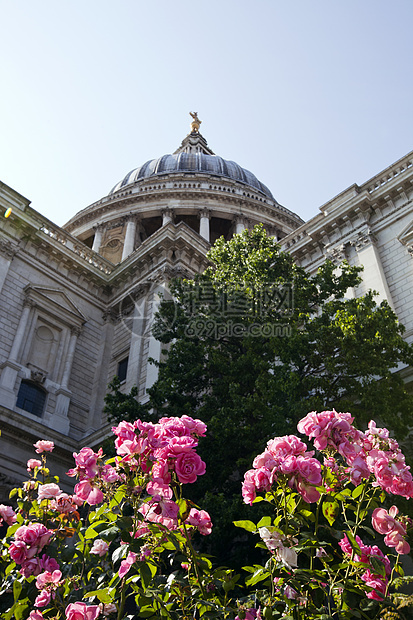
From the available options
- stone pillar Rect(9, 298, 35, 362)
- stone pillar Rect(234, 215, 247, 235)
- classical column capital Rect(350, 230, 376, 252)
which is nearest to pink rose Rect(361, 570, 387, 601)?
stone pillar Rect(9, 298, 35, 362)

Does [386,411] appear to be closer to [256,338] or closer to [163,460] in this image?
[256,338]

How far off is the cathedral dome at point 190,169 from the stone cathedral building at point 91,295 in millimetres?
25561

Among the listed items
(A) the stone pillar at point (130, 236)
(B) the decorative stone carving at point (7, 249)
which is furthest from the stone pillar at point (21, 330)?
(A) the stone pillar at point (130, 236)

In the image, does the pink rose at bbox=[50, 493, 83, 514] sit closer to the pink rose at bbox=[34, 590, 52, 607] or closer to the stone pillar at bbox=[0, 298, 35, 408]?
the pink rose at bbox=[34, 590, 52, 607]

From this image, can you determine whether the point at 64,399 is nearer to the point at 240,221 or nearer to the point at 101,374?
the point at 101,374

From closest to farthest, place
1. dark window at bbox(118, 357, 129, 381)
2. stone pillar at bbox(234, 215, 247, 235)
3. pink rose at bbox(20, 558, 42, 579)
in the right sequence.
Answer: pink rose at bbox(20, 558, 42, 579) < dark window at bbox(118, 357, 129, 381) < stone pillar at bbox(234, 215, 247, 235)

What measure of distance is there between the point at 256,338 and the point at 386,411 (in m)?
3.33

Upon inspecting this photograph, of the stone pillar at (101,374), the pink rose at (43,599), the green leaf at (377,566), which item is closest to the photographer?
the green leaf at (377,566)

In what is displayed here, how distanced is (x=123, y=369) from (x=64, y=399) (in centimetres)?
270

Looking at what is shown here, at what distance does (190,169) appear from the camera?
159 feet

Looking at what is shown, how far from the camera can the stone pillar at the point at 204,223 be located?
3934 cm

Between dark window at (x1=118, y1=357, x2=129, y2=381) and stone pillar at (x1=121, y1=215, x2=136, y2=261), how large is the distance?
57.4 ft

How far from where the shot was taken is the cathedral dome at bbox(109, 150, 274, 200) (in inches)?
1898

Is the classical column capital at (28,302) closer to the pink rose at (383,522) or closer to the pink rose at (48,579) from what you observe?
the pink rose at (48,579)
